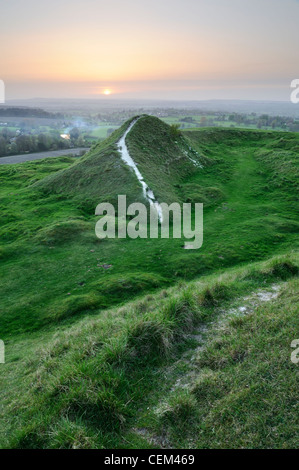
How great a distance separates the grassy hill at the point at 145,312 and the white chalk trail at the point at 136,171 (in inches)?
39.8

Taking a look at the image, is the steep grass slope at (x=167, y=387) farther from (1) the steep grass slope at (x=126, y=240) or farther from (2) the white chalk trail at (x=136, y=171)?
(2) the white chalk trail at (x=136, y=171)

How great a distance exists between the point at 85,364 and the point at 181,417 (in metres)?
2.97

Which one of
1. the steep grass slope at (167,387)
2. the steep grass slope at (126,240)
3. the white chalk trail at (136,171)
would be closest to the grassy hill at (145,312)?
the steep grass slope at (167,387)

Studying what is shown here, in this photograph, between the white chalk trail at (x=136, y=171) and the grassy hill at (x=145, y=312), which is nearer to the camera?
the grassy hill at (x=145, y=312)

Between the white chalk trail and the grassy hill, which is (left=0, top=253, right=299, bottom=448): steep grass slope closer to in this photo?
the grassy hill

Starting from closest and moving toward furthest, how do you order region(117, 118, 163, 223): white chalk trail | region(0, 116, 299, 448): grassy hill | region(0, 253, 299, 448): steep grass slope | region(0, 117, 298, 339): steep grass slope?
region(0, 253, 299, 448): steep grass slope → region(0, 116, 299, 448): grassy hill → region(0, 117, 298, 339): steep grass slope → region(117, 118, 163, 223): white chalk trail

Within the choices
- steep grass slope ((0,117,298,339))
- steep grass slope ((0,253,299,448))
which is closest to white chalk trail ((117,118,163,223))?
steep grass slope ((0,117,298,339))

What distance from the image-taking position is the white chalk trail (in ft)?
105

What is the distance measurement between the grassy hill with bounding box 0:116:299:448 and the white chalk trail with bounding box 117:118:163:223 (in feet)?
3.32

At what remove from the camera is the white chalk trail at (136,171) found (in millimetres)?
32091

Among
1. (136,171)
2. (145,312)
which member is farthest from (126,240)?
(145,312)

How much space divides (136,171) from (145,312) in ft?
95.9

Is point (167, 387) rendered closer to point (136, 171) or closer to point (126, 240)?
point (126, 240)
